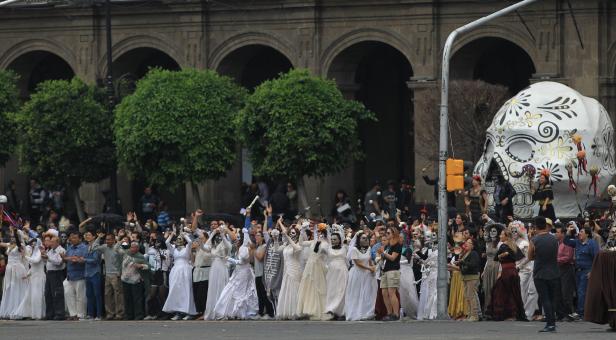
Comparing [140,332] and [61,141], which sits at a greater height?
[61,141]

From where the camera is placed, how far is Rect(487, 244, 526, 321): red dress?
37188 millimetres

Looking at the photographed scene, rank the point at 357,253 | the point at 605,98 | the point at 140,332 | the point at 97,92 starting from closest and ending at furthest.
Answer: the point at 140,332 < the point at 357,253 < the point at 605,98 < the point at 97,92

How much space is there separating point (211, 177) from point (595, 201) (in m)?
13.7

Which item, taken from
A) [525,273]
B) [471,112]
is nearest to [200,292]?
[525,273]

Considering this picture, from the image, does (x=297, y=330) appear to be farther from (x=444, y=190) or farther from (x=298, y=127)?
(x=298, y=127)

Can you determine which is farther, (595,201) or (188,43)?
(188,43)

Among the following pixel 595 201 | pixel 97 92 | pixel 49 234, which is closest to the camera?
pixel 49 234

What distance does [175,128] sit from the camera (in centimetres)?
5712

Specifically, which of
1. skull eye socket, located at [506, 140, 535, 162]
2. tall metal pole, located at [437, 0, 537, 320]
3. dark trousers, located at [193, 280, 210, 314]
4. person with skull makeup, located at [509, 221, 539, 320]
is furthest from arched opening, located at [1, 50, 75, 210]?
person with skull makeup, located at [509, 221, 539, 320]

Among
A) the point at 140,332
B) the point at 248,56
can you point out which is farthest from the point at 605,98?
the point at 140,332

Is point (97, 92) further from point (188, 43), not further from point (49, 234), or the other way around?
point (49, 234)

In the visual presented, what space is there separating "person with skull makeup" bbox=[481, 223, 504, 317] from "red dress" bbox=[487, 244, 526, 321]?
351 mm

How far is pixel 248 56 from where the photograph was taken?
63125 mm

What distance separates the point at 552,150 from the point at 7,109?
735 inches
